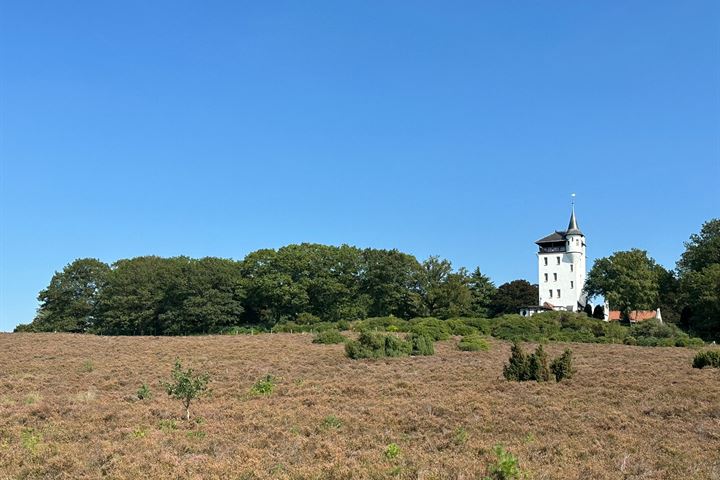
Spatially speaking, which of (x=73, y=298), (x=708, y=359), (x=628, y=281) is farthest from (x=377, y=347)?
(x=73, y=298)

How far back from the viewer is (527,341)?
4062 cm

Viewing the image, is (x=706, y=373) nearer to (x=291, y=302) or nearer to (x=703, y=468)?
(x=703, y=468)

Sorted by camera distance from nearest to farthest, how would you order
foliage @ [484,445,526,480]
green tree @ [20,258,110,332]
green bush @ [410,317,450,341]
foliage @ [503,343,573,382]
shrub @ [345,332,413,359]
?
foliage @ [484,445,526,480] < foliage @ [503,343,573,382] < shrub @ [345,332,413,359] < green bush @ [410,317,450,341] < green tree @ [20,258,110,332]

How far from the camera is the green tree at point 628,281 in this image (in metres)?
70.0

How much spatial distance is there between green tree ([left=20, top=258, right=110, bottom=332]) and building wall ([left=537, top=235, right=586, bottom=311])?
58.8 m

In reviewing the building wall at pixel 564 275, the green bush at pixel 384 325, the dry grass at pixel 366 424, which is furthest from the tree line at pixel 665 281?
the dry grass at pixel 366 424

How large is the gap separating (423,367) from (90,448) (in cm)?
1492

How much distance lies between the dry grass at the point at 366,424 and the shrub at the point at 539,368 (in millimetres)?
785

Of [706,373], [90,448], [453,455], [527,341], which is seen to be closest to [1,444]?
[90,448]

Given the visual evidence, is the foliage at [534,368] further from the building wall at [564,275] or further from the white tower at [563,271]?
the building wall at [564,275]

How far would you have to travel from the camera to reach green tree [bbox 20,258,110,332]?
69.1 m

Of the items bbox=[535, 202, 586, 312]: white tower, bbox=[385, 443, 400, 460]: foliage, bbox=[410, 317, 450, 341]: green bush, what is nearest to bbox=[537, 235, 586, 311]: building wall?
bbox=[535, 202, 586, 312]: white tower

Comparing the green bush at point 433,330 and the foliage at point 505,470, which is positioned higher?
the green bush at point 433,330

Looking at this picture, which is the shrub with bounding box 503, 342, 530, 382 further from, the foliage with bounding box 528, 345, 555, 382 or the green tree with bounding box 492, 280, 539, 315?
the green tree with bounding box 492, 280, 539, 315
